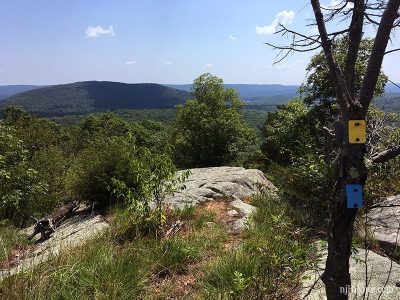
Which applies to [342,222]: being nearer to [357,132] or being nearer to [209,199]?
[357,132]

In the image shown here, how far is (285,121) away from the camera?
21.8 metres

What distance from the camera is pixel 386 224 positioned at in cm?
542

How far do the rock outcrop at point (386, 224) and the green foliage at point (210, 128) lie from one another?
1926 cm

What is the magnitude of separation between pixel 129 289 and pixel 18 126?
1018 inches

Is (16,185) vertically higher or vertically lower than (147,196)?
lower

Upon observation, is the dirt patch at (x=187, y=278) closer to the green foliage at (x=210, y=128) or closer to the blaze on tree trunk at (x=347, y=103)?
the blaze on tree trunk at (x=347, y=103)

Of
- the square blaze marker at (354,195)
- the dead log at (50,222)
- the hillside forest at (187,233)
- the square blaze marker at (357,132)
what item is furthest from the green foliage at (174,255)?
the dead log at (50,222)

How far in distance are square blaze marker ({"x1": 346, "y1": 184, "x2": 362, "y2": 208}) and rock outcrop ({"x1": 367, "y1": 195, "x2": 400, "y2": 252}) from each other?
2568 millimetres

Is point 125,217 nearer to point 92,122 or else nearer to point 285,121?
point 285,121

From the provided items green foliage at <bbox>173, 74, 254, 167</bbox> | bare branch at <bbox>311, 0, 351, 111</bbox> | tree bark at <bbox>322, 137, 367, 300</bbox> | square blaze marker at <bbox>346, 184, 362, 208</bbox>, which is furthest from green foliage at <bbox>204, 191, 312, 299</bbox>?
green foliage at <bbox>173, 74, 254, 167</bbox>

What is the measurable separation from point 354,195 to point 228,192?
7.15m

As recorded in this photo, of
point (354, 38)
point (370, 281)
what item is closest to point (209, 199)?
point (370, 281)

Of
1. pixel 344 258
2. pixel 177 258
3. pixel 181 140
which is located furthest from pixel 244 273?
pixel 181 140

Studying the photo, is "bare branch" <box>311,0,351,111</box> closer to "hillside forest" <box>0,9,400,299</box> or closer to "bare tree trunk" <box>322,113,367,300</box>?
"bare tree trunk" <box>322,113,367,300</box>
